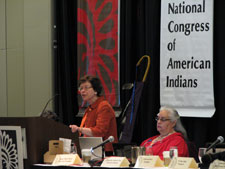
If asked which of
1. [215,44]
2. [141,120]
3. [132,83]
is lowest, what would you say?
[141,120]

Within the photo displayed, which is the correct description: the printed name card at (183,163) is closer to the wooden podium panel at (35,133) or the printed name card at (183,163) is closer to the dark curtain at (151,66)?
the wooden podium panel at (35,133)

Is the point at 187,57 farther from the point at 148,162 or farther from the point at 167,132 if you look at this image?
the point at 148,162

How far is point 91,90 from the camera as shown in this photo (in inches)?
173

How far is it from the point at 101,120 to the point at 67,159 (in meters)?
1.16

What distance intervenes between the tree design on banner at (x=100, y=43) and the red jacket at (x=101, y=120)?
112cm

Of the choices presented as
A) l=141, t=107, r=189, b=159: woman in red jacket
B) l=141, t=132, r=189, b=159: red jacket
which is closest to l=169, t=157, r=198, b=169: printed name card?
l=141, t=132, r=189, b=159: red jacket

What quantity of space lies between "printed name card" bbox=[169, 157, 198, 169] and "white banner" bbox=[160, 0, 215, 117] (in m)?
2.13

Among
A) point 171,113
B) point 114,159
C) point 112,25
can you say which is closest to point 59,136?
point 114,159

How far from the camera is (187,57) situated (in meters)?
5.04

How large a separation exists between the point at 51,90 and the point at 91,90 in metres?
1.77

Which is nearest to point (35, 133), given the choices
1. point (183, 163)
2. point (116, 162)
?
point (116, 162)

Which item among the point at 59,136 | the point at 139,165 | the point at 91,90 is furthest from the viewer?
the point at 91,90

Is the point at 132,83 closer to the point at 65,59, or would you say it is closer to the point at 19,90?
the point at 65,59

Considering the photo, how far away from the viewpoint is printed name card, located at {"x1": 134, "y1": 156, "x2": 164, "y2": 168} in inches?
114
